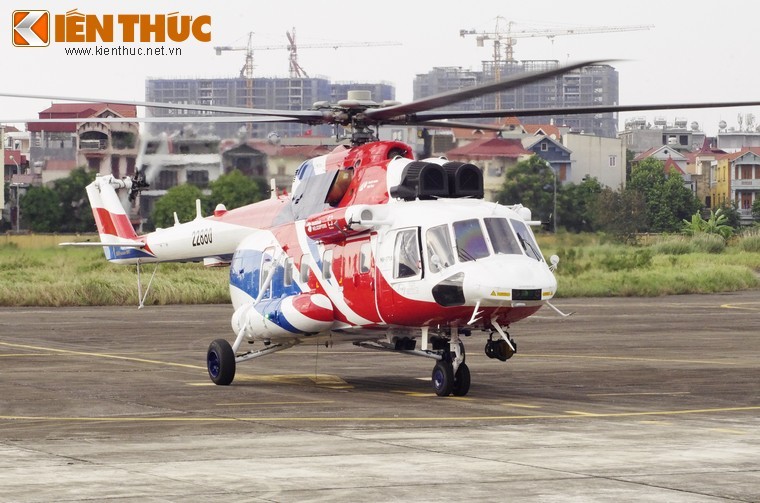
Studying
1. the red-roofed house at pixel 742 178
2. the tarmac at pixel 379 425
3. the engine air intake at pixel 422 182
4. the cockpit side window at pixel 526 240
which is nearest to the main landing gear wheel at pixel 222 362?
the tarmac at pixel 379 425

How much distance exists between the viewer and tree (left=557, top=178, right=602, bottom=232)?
77894 mm

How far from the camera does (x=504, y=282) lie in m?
18.8

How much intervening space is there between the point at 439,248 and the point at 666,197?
93.7 meters

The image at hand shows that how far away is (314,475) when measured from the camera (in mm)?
12852

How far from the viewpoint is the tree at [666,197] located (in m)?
107

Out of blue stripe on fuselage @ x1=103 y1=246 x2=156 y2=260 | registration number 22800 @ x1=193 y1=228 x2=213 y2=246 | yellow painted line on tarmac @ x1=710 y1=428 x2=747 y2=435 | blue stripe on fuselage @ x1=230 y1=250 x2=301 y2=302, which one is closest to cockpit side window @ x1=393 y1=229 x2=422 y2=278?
blue stripe on fuselage @ x1=230 y1=250 x2=301 y2=302

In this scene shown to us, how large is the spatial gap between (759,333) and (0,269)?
33764 millimetres

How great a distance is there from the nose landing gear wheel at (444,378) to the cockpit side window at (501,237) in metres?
2.09

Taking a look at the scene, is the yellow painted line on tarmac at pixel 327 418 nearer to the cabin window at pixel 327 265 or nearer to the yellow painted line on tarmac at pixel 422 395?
the yellow painted line on tarmac at pixel 422 395

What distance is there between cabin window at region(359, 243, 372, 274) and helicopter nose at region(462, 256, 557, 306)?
2.12 m

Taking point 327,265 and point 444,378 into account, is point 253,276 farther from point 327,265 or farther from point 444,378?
point 444,378

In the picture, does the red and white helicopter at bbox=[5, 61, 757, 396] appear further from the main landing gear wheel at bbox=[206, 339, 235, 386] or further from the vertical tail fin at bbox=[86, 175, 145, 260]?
the vertical tail fin at bbox=[86, 175, 145, 260]

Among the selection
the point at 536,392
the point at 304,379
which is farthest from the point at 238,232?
the point at 536,392

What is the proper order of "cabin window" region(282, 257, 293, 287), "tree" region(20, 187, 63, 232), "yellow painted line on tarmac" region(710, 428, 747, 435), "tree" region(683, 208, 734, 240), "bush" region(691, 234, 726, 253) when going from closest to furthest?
"yellow painted line on tarmac" region(710, 428, 747, 435)
"cabin window" region(282, 257, 293, 287)
"tree" region(20, 187, 63, 232)
"bush" region(691, 234, 726, 253)
"tree" region(683, 208, 734, 240)
